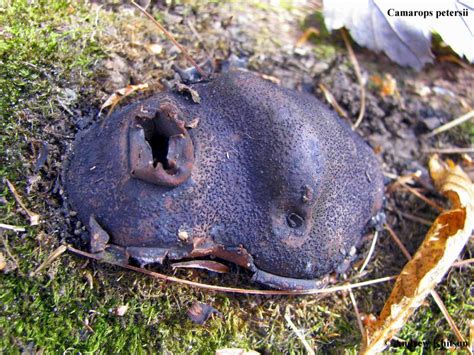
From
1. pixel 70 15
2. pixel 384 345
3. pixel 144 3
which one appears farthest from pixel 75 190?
pixel 384 345

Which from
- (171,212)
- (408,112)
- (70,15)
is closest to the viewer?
(171,212)

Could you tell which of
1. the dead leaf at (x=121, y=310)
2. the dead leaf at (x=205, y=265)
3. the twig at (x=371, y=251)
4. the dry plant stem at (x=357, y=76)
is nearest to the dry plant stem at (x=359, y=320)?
the twig at (x=371, y=251)

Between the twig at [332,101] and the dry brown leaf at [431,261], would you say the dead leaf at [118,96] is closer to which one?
the twig at [332,101]

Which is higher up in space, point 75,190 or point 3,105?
point 3,105

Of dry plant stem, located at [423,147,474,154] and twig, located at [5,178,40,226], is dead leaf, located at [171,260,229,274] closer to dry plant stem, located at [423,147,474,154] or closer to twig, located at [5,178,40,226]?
twig, located at [5,178,40,226]

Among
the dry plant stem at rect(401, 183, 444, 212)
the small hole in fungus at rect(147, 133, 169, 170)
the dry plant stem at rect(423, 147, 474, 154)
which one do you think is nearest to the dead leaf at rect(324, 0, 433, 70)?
the dry plant stem at rect(423, 147, 474, 154)

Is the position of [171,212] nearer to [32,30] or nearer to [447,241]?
[32,30]
